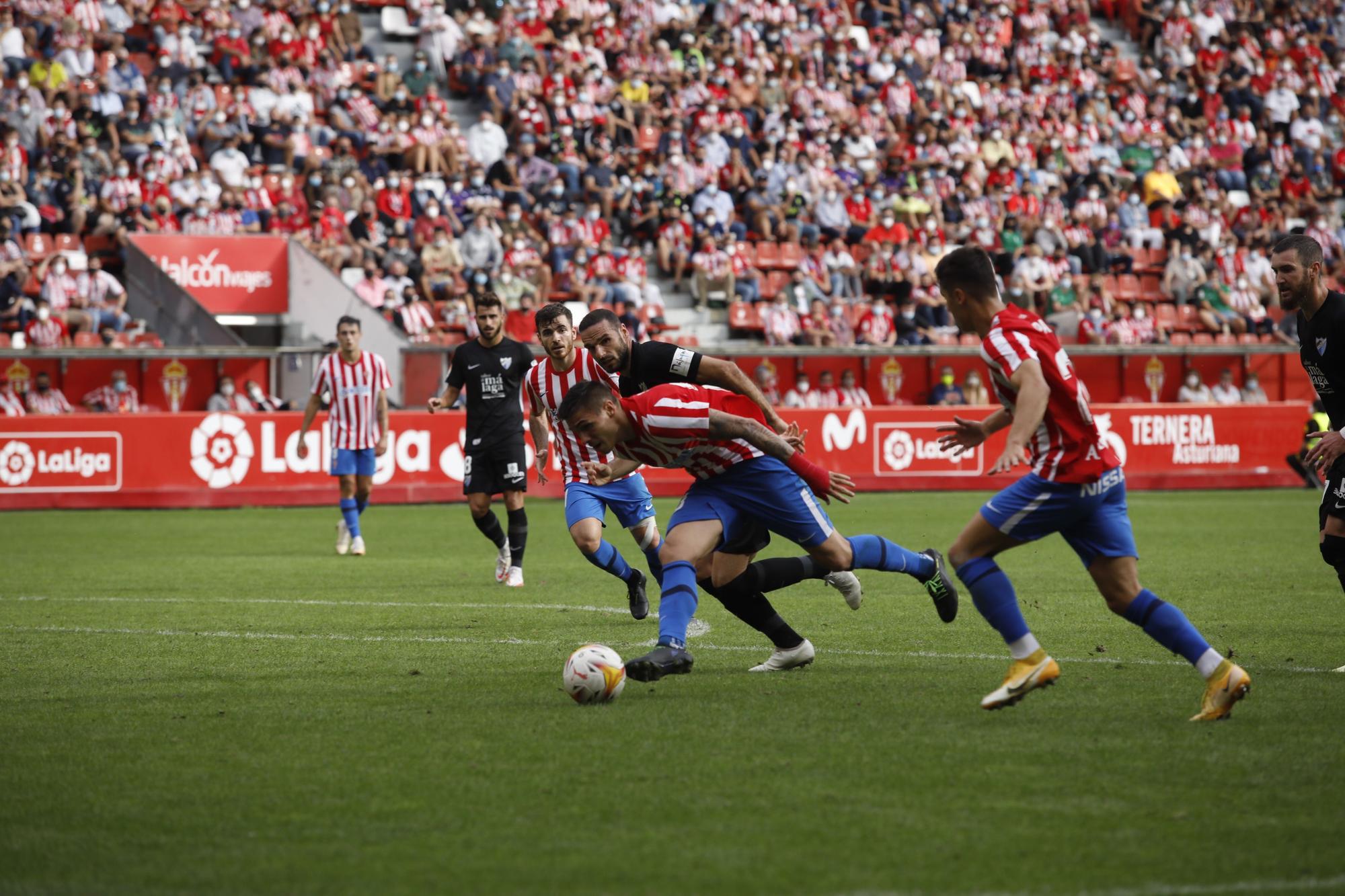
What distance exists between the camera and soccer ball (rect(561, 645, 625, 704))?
269 inches

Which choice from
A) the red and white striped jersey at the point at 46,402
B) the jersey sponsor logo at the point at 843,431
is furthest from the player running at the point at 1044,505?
the red and white striped jersey at the point at 46,402

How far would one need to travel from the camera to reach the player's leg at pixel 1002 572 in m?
6.40

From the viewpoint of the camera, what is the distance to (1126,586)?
641 cm

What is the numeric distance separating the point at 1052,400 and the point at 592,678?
2.18 m

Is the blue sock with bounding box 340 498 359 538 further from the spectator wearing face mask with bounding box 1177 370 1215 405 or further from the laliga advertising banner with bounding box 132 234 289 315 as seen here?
the spectator wearing face mask with bounding box 1177 370 1215 405

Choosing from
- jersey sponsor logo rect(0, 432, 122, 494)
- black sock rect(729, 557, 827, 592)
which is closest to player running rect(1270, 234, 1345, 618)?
black sock rect(729, 557, 827, 592)

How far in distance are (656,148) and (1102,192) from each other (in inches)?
366

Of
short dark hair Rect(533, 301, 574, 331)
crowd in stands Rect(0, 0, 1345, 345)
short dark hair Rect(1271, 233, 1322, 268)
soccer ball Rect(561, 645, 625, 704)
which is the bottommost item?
soccer ball Rect(561, 645, 625, 704)

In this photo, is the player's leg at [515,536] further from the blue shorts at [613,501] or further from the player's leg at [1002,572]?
the player's leg at [1002,572]

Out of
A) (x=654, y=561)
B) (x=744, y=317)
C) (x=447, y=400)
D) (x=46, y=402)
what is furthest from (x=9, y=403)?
(x=654, y=561)

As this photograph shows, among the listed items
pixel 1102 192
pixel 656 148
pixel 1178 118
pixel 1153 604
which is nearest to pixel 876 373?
pixel 656 148

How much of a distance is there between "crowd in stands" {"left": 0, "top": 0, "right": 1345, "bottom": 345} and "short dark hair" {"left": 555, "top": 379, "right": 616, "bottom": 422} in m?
18.0

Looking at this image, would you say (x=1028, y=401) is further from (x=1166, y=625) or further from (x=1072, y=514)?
(x=1166, y=625)

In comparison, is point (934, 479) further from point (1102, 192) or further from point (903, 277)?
point (1102, 192)
